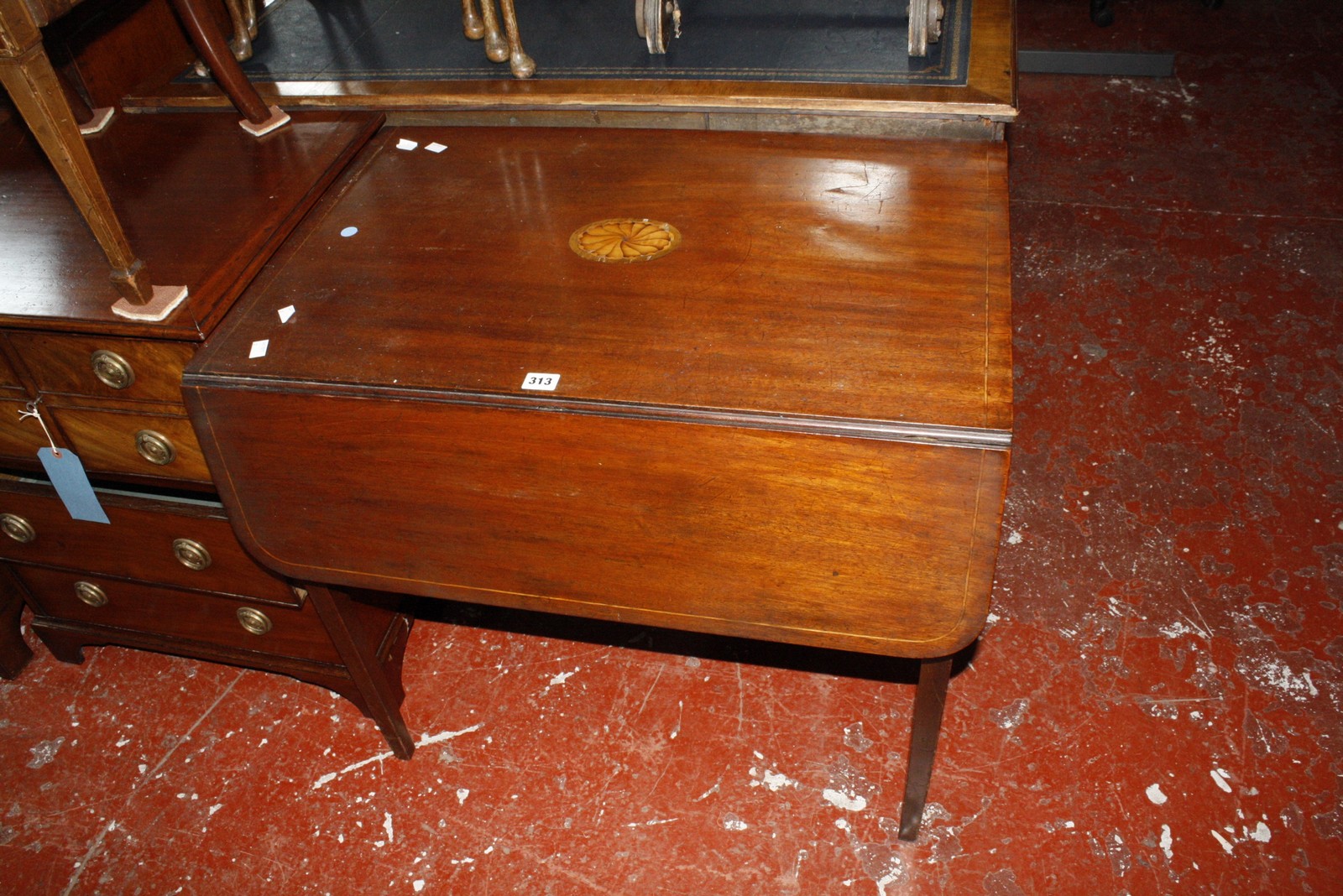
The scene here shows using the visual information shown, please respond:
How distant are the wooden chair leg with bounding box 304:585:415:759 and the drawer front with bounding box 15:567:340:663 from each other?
59 mm

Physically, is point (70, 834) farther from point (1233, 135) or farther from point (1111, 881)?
point (1233, 135)

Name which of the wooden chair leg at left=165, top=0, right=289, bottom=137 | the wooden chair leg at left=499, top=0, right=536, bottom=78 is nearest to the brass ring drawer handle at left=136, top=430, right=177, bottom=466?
the wooden chair leg at left=165, top=0, right=289, bottom=137

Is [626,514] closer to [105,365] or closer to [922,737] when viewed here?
[922,737]

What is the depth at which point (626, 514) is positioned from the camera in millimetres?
1169

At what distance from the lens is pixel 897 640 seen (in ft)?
3.85

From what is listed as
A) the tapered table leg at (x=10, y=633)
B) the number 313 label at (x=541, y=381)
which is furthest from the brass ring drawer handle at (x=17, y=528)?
the number 313 label at (x=541, y=381)

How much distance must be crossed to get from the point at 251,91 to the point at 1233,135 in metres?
2.65

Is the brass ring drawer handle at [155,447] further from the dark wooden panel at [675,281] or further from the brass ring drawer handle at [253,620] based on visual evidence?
the brass ring drawer handle at [253,620]

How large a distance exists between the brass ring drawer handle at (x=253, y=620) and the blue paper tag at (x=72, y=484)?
24 cm

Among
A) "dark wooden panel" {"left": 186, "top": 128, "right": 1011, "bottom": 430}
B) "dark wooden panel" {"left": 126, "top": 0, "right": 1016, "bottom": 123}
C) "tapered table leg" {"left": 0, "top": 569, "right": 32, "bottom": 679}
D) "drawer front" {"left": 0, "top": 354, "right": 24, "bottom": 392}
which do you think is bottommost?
"tapered table leg" {"left": 0, "top": 569, "right": 32, "bottom": 679}

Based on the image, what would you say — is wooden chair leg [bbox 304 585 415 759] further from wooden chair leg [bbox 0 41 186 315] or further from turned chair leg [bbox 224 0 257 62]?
turned chair leg [bbox 224 0 257 62]

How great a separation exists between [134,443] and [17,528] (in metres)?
0.41

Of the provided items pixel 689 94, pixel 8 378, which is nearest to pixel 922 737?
pixel 689 94

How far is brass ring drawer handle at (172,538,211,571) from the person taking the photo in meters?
1.54
